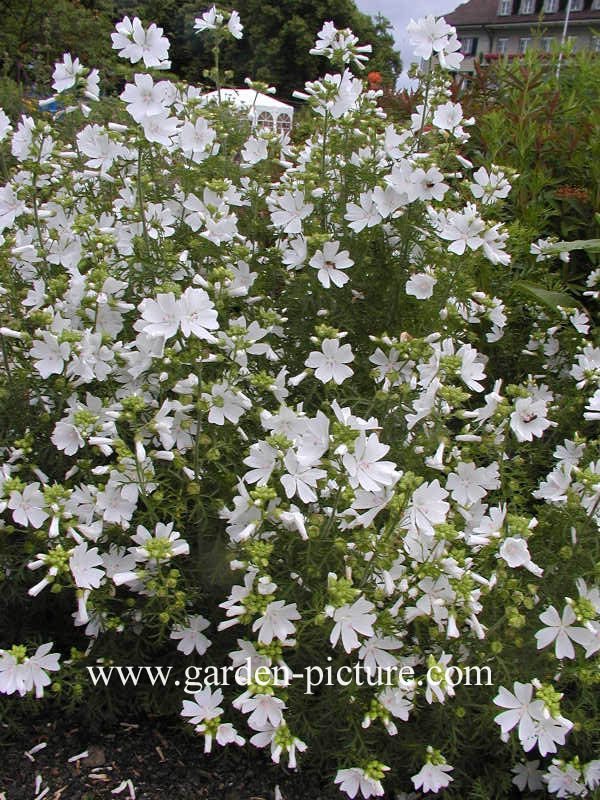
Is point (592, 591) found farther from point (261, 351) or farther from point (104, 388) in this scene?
point (104, 388)

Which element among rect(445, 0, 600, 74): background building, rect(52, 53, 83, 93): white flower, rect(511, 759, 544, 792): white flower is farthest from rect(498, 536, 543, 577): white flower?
rect(445, 0, 600, 74): background building

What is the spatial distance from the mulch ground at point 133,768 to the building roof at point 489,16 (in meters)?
54.6

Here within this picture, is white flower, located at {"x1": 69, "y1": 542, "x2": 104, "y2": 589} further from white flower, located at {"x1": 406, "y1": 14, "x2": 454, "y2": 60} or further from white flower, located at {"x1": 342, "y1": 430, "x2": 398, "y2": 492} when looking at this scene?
white flower, located at {"x1": 406, "y1": 14, "x2": 454, "y2": 60}

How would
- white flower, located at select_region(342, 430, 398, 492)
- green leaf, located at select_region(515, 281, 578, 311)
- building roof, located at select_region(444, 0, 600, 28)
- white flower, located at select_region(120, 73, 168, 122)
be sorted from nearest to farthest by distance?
white flower, located at select_region(342, 430, 398, 492)
white flower, located at select_region(120, 73, 168, 122)
green leaf, located at select_region(515, 281, 578, 311)
building roof, located at select_region(444, 0, 600, 28)

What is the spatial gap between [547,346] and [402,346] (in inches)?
57.3

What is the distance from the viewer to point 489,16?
52.7 meters

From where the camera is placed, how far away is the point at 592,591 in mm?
2107

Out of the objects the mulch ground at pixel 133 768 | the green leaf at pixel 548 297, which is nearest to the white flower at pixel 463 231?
the green leaf at pixel 548 297

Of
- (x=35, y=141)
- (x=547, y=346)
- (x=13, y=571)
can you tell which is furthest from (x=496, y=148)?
(x=13, y=571)

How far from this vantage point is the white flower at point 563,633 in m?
2.03

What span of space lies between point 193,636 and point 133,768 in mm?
597

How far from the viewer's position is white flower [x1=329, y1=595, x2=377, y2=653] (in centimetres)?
197

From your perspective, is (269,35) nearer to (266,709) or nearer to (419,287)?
(419,287)

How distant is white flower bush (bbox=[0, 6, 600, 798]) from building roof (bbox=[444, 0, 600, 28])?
2087 inches
